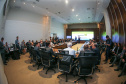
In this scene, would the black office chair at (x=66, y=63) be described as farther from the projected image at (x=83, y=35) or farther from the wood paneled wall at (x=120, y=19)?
the projected image at (x=83, y=35)

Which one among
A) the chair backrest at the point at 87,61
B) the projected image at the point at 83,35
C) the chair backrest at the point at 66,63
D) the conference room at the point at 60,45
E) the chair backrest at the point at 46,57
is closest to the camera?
the chair backrest at the point at 87,61

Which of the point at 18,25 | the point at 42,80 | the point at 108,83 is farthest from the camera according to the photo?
the point at 18,25

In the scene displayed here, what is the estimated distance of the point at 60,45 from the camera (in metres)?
7.25

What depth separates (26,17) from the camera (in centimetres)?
899

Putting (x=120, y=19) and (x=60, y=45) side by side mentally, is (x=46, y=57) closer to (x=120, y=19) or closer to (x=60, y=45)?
(x=60, y=45)

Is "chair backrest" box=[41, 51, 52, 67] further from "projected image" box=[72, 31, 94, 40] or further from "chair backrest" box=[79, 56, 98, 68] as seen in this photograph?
"projected image" box=[72, 31, 94, 40]

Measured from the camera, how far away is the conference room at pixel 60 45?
8.33 feet

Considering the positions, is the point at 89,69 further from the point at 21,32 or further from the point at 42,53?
the point at 21,32

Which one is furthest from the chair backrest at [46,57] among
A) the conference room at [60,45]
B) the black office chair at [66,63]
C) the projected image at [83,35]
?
the projected image at [83,35]

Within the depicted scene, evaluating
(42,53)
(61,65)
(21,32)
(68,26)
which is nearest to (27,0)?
(21,32)

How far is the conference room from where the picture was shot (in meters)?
2.54

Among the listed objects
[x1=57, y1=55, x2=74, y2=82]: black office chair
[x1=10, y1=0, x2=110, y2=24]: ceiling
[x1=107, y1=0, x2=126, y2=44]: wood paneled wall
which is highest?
[x1=10, y1=0, x2=110, y2=24]: ceiling

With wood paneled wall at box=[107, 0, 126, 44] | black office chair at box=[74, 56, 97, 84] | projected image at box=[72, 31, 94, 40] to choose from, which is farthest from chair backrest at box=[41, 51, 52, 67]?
projected image at box=[72, 31, 94, 40]

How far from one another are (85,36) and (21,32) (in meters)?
13.6
